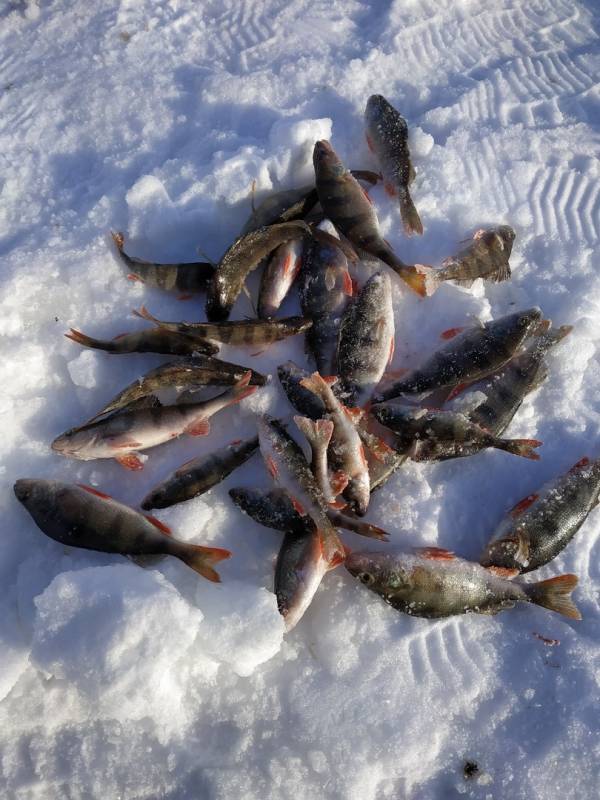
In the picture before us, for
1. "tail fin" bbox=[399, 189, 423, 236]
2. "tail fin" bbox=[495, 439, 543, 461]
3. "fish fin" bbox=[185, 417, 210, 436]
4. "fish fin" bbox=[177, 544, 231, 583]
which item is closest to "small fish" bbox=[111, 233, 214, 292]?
"fish fin" bbox=[185, 417, 210, 436]

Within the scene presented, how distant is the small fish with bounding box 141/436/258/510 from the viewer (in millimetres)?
Result: 3695

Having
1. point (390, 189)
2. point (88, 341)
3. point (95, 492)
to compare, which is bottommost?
point (95, 492)

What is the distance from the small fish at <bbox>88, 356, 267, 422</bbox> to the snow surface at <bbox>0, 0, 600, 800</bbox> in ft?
0.85

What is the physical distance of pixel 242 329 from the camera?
3.99m

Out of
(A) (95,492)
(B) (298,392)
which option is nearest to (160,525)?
(A) (95,492)

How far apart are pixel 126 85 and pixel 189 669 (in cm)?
465

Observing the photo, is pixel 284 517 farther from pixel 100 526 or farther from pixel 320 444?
pixel 100 526

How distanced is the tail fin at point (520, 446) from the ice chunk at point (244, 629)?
1.67m

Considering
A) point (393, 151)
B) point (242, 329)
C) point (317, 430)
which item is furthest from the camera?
point (393, 151)

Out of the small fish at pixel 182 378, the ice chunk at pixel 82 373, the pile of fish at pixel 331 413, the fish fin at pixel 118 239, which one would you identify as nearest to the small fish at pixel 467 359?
the pile of fish at pixel 331 413

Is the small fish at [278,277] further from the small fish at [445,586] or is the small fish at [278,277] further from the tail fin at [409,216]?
the small fish at [445,586]

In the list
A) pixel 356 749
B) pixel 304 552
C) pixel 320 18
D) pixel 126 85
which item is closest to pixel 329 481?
pixel 304 552

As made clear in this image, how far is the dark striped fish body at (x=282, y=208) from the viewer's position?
4.32 meters

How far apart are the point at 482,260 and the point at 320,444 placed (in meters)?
1.86
